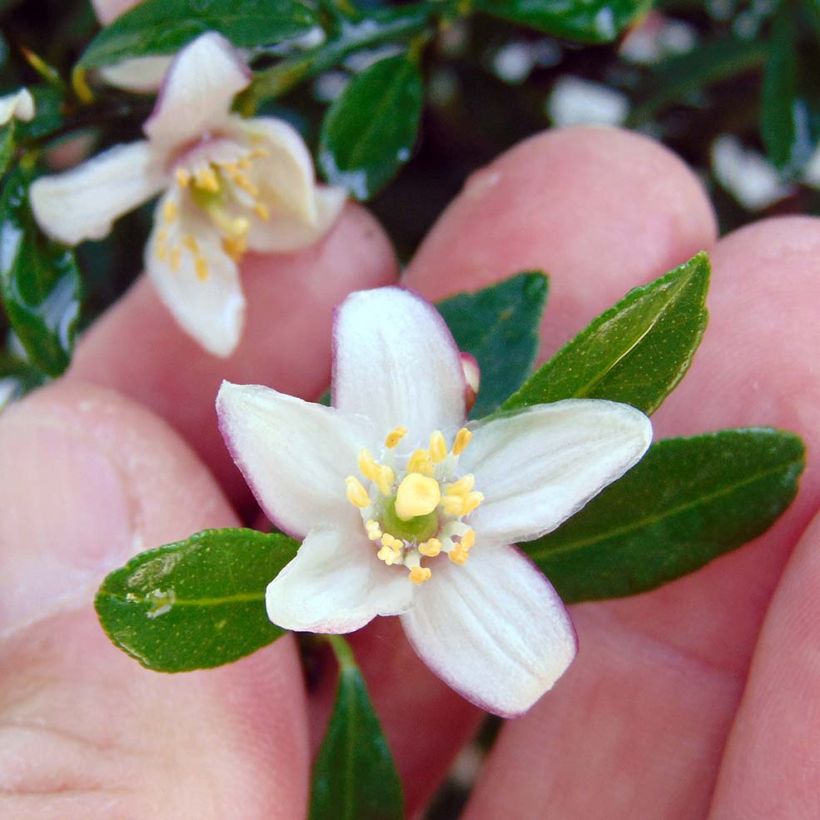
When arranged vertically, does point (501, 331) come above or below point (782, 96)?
above

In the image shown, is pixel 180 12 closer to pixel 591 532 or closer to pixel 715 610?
pixel 591 532

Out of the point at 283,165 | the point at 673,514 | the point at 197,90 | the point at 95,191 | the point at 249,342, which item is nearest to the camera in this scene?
the point at 673,514

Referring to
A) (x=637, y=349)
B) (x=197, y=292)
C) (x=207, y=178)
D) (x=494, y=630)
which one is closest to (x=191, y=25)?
(x=207, y=178)

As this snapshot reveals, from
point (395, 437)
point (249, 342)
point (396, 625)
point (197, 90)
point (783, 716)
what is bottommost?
point (783, 716)

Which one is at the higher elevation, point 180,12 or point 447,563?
point 180,12

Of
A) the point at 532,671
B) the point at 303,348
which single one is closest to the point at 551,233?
the point at 303,348

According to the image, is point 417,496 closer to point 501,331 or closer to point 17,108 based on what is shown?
point 501,331

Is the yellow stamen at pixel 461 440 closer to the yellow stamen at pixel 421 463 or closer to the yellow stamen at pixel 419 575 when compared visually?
the yellow stamen at pixel 421 463
